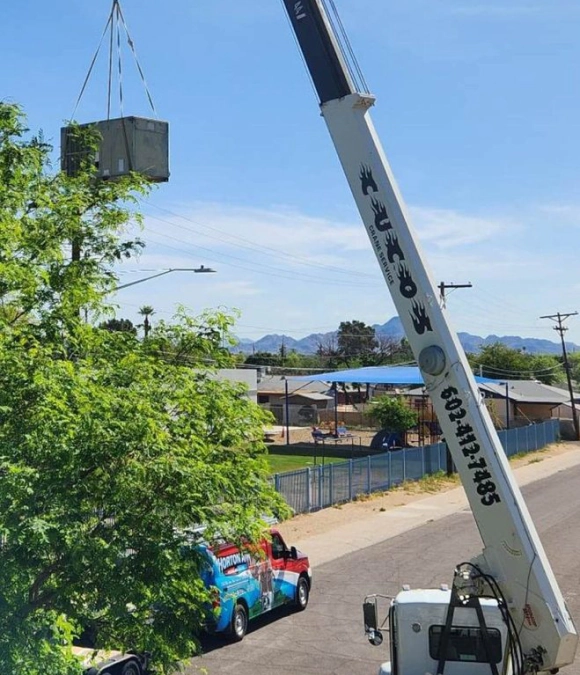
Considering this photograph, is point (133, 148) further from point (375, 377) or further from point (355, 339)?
point (355, 339)

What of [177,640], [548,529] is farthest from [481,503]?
[548,529]

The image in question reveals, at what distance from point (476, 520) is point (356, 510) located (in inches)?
891

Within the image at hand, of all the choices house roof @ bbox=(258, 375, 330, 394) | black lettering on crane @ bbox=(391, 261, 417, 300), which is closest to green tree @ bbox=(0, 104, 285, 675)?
black lettering on crane @ bbox=(391, 261, 417, 300)

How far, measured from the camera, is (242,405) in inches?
352

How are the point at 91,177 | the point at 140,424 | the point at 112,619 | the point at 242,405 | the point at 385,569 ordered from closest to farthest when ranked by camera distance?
the point at 140,424 < the point at 112,619 < the point at 242,405 < the point at 91,177 < the point at 385,569

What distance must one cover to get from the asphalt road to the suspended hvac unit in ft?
23.7

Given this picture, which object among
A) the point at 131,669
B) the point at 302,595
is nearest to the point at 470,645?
the point at 131,669

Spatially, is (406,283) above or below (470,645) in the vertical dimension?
above

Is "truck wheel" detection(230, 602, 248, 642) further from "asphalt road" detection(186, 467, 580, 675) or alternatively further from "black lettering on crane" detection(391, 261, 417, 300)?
"black lettering on crane" detection(391, 261, 417, 300)

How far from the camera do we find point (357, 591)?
760 inches

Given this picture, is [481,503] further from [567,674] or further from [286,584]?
[286,584]

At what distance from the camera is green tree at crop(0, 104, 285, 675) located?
681 cm

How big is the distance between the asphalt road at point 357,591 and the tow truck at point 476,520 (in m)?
3.57

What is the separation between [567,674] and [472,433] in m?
6.95
